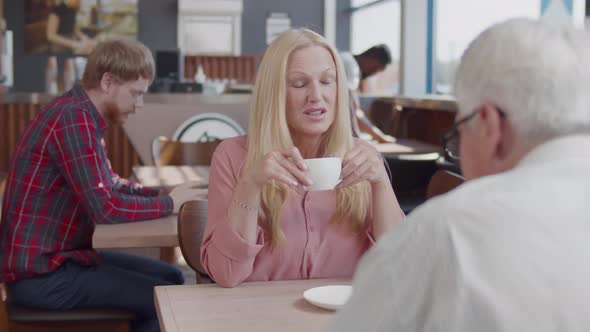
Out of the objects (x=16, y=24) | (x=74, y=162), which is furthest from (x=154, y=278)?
(x=16, y=24)

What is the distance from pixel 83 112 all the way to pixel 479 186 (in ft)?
5.98

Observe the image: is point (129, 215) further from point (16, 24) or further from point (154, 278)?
point (16, 24)

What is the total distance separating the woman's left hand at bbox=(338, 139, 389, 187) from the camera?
5.10 feet

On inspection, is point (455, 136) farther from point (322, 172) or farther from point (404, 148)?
point (404, 148)

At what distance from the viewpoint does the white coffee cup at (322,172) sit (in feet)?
4.72

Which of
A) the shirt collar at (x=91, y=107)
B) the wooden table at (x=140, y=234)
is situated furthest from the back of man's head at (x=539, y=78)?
the shirt collar at (x=91, y=107)

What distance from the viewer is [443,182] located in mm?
2170

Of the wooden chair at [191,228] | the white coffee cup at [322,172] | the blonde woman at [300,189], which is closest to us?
the white coffee cup at [322,172]

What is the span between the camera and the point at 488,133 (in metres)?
0.76

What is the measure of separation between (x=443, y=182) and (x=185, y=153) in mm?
2057

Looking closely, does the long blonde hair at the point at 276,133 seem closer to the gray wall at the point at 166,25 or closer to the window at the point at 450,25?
the window at the point at 450,25

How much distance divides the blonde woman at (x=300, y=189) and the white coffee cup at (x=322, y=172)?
0.76ft

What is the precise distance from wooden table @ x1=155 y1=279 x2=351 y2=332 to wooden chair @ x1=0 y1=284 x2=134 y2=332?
821mm

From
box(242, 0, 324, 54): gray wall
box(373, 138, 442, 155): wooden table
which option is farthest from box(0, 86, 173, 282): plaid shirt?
box(242, 0, 324, 54): gray wall
